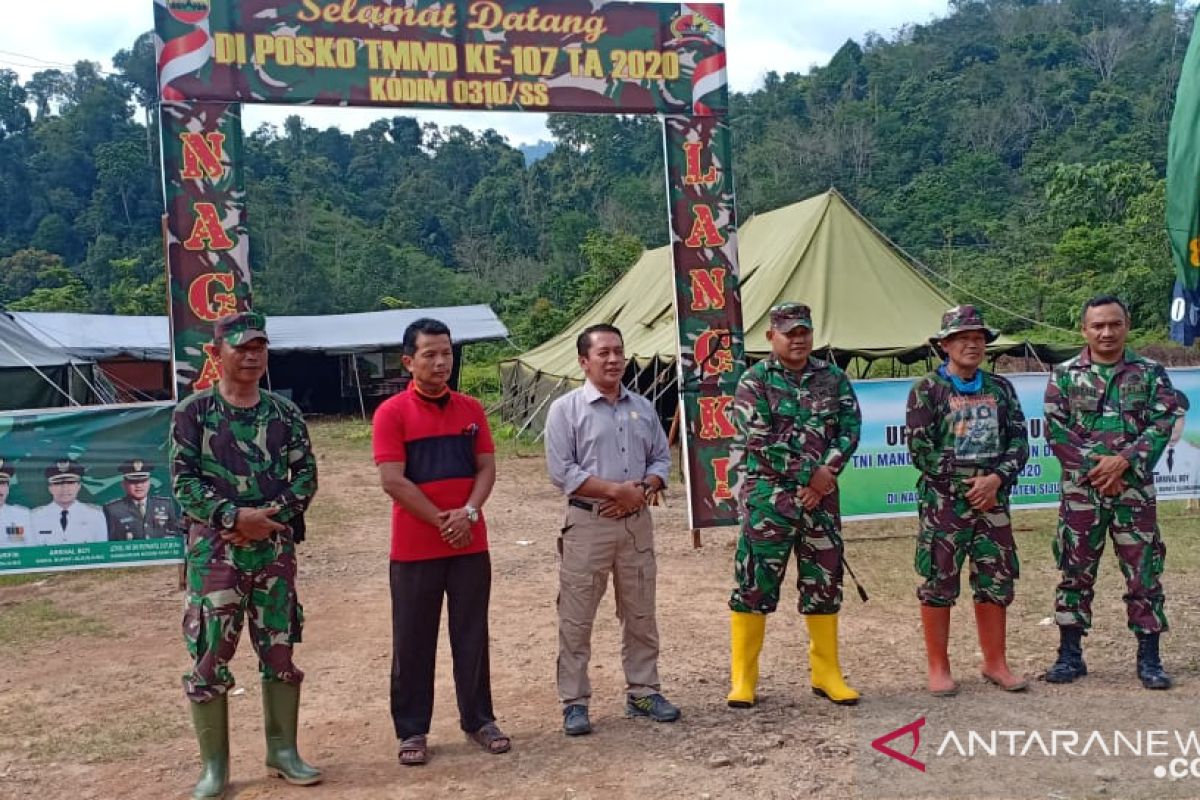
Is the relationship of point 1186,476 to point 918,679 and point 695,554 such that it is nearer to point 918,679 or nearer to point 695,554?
point 695,554

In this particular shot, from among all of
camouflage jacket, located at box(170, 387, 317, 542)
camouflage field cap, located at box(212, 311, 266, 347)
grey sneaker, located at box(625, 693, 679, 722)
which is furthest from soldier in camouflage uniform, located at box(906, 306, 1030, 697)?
camouflage field cap, located at box(212, 311, 266, 347)

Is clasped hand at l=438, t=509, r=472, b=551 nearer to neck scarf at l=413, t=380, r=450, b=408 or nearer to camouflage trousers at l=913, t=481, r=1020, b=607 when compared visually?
neck scarf at l=413, t=380, r=450, b=408

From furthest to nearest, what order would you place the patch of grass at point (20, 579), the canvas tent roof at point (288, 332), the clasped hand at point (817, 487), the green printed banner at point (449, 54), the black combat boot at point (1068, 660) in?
the canvas tent roof at point (288, 332) < the patch of grass at point (20, 579) < the green printed banner at point (449, 54) < the black combat boot at point (1068, 660) < the clasped hand at point (817, 487)

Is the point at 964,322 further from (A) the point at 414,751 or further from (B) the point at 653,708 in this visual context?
(A) the point at 414,751

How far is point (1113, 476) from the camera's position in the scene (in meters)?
4.08

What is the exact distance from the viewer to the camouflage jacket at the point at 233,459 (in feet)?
10.8

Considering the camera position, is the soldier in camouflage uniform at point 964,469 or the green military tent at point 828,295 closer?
the soldier in camouflage uniform at point 964,469

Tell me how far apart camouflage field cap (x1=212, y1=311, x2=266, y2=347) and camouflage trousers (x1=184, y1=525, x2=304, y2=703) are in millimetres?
622

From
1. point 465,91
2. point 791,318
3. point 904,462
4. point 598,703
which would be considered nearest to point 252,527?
point 598,703

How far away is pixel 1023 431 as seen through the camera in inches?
167

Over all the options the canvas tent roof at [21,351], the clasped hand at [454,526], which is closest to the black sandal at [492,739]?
the clasped hand at [454,526]

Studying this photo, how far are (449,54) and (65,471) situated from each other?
3.64 metres

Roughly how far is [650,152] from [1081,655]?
156ft

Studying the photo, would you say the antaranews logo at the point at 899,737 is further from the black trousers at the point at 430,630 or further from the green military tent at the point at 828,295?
the green military tent at the point at 828,295
